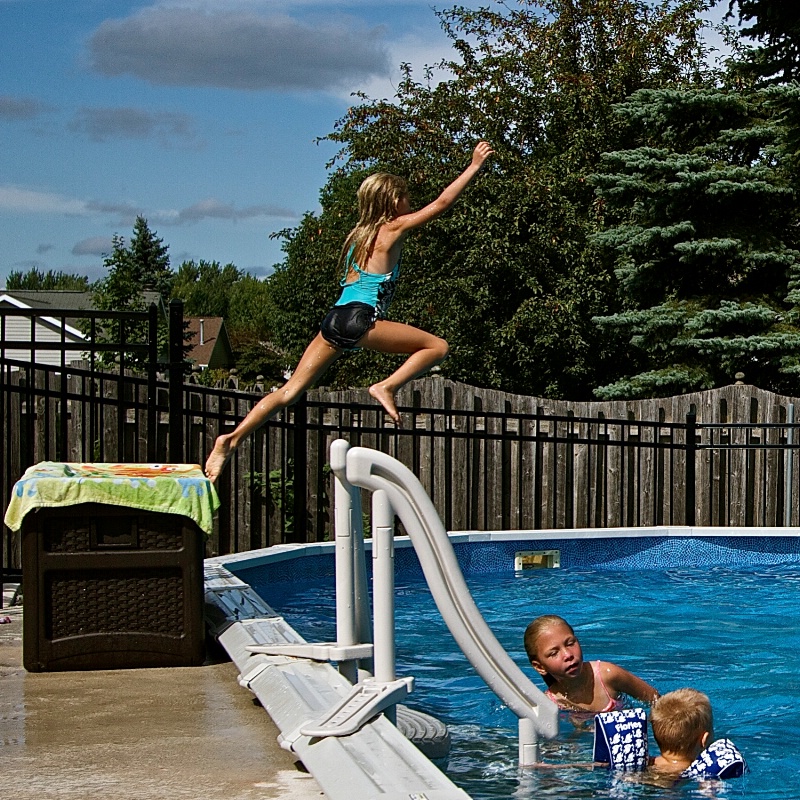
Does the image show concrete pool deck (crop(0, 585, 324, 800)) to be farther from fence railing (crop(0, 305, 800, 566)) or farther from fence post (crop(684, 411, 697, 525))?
fence post (crop(684, 411, 697, 525))

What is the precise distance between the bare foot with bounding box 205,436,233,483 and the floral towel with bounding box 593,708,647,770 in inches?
86.0

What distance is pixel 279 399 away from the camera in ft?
19.2

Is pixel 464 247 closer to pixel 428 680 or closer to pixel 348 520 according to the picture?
pixel 428 680

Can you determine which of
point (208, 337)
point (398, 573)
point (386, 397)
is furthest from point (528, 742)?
point (208, 337)

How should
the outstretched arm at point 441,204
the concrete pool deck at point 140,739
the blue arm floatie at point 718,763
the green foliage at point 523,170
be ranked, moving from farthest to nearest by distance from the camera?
the green foliage at point 523,170 < the outstretched arm at point 441,204 < the blue arm floatie at point 718,763 < the concrete pool deck at point 140,739

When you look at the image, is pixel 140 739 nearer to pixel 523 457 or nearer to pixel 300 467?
pixel 300 467

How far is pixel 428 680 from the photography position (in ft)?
22.3

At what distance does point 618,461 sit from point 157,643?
769 centimetres

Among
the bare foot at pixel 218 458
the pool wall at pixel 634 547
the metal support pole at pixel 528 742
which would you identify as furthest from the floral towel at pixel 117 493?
the pool wall at pixel 634 547

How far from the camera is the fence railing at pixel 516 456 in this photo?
32.1 feet

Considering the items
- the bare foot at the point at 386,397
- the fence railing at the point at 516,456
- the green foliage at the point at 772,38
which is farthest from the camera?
the green foliage at the point at 772,38

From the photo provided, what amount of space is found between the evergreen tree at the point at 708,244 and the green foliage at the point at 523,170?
2590mm

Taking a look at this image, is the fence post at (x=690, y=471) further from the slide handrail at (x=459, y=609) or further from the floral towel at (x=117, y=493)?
the slide handrail at (x=459, y=609)

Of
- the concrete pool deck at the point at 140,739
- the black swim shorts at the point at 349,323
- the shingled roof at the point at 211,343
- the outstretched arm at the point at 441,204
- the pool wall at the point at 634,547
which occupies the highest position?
the shingled roof at the point at 211,343
